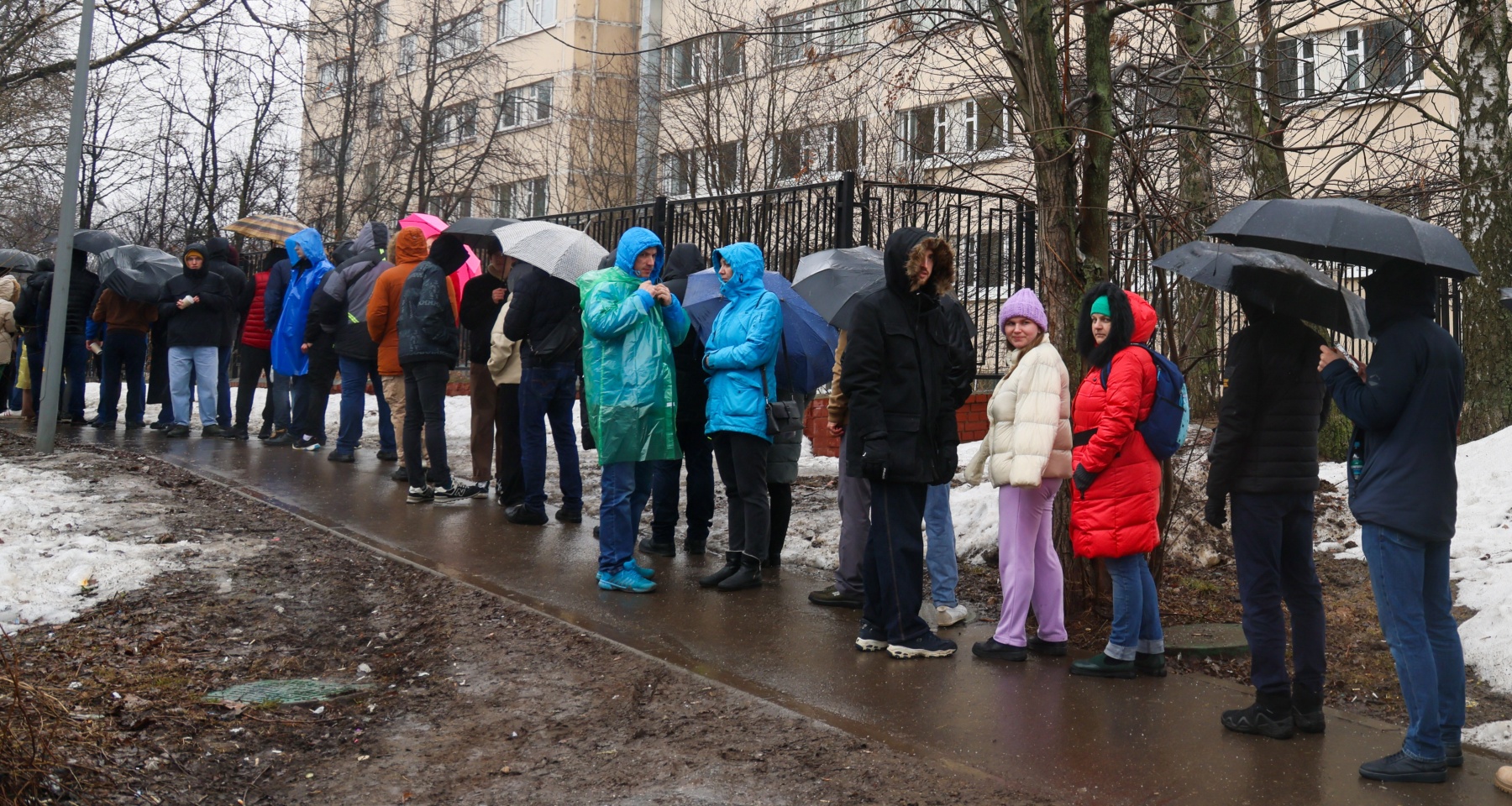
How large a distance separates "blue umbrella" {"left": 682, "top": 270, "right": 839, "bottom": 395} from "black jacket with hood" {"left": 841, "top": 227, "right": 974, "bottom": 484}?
1.58m

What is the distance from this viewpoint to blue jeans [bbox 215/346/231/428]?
1357 centimetres

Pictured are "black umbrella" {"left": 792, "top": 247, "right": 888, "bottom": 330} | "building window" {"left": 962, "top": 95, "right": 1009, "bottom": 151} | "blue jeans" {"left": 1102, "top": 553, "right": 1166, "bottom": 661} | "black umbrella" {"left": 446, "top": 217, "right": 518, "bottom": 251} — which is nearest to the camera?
"blue jeans" {"left": 1102, "top": 553, "right": 1166, "bottom": 661}

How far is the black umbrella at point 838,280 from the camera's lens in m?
7.11

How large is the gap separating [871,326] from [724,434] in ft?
6.09

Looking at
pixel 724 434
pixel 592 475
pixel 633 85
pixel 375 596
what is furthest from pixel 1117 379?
pixel 633 85

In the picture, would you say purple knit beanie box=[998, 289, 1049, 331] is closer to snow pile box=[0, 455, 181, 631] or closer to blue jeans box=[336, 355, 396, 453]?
snow pile box=[0, 455, 181, 631]

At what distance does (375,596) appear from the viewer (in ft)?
23.2

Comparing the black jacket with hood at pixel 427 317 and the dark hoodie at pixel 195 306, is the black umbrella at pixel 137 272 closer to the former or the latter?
the dark hoodie at pixel 195 306

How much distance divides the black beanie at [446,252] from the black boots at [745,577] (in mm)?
3751

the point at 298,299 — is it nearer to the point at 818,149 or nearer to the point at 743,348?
the point at 743,348

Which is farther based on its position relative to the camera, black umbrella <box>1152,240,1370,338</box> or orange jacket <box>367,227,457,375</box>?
orange jacket <box>367,227,457,375</box>

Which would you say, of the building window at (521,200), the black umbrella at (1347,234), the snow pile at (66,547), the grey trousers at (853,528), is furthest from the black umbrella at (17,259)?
the building window at (521,200)

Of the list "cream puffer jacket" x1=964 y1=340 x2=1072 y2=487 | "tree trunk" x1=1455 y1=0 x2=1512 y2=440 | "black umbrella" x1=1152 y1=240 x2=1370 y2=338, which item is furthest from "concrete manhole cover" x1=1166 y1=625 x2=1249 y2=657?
"tree trunk" x1=1455 y1=0 x2=1512 y2=440

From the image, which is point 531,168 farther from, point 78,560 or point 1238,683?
point 1238,683
